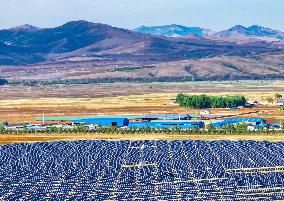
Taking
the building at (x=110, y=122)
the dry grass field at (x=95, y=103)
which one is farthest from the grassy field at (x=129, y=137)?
the dry grass field at (x=95, y=103)

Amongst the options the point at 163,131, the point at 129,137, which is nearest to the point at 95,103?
the point at 163,131

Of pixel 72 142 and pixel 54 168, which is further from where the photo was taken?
pixel 72 142

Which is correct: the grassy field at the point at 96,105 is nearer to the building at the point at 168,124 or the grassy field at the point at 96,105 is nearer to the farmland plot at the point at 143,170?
the farmland plot at the point at 143,170

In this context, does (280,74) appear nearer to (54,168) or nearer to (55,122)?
(55,122)

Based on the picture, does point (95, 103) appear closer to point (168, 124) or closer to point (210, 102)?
point (210, 102)

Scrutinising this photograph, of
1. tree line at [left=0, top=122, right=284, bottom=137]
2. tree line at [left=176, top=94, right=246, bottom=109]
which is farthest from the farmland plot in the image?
tree line at [left=176, top=94, right=246, bottom=109]

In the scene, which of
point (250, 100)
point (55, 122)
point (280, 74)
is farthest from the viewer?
point (280, 74)

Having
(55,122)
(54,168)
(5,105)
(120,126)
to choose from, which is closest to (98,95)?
(5,105)

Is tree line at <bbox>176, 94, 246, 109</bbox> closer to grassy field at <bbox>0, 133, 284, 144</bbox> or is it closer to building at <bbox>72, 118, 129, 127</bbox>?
building at <bbox>72, 118, 129, 127</bbox>
